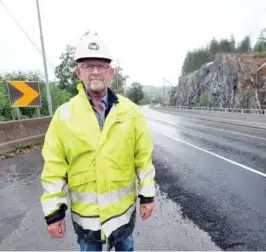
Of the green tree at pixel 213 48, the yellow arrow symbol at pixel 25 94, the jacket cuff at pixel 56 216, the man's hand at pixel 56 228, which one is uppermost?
the green tree at pixel 213 48

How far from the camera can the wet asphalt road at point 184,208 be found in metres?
3.45

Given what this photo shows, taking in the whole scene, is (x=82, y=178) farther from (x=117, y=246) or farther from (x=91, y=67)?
(x=91, y=67)

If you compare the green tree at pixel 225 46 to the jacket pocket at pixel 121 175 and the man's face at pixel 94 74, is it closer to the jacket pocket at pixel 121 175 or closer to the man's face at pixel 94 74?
the man's face at pixel 94 74

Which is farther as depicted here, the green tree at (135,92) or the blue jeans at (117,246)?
the green tree at (135,92)

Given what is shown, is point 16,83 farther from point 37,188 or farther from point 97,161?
point 97,161

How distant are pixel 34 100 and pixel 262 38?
98.5 metres

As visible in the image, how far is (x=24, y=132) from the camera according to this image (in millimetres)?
9477

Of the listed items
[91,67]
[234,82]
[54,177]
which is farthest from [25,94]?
[234,82]

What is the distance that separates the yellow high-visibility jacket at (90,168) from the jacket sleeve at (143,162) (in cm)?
8

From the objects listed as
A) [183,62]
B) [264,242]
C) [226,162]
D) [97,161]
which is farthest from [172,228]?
[183,62]

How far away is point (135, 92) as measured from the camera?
108 m

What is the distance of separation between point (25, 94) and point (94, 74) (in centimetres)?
834

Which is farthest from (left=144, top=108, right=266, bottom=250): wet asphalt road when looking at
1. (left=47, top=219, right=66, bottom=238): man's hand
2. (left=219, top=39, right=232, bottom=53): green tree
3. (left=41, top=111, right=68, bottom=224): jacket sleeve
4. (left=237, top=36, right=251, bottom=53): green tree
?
(left=237, top=36, right=251, bottom=53): green tree

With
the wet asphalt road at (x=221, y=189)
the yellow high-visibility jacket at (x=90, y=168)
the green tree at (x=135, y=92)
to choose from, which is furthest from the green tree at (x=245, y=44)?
the yellow high-visibility jacket at (x=90, y=168)
